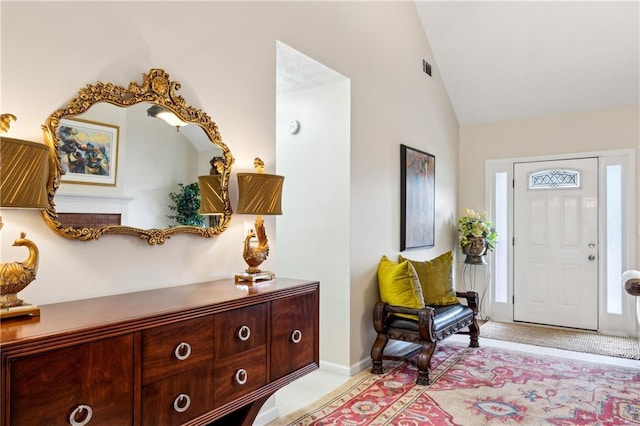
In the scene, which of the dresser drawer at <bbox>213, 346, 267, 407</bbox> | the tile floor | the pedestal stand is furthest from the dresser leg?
the pedestal stand

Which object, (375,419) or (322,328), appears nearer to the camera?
(375,419)

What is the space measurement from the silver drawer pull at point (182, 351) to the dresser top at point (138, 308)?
0.11 metres

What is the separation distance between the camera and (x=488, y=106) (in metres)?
5.42

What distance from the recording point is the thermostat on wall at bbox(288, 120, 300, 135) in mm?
3932

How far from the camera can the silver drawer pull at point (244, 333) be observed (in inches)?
72.2

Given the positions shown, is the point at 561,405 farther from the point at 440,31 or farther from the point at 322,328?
the point at 440,31

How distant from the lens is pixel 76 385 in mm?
1286

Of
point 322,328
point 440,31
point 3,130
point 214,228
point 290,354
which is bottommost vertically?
point 322,328

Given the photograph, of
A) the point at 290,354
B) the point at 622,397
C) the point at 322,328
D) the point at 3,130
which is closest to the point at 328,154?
Result: the point at 322,328

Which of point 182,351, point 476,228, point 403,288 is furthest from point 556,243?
point 182,351

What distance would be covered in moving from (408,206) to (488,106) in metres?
2.09

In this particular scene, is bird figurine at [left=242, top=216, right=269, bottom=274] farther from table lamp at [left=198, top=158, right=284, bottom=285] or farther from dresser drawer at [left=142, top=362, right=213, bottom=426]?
dresser drawer at [left=142, top=362, right=213, bottom=426]

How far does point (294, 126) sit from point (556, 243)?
3546 millimetres

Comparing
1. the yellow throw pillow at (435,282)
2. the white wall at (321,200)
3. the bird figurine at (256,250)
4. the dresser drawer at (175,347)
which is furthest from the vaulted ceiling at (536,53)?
the dresser drawer at (175,347)
